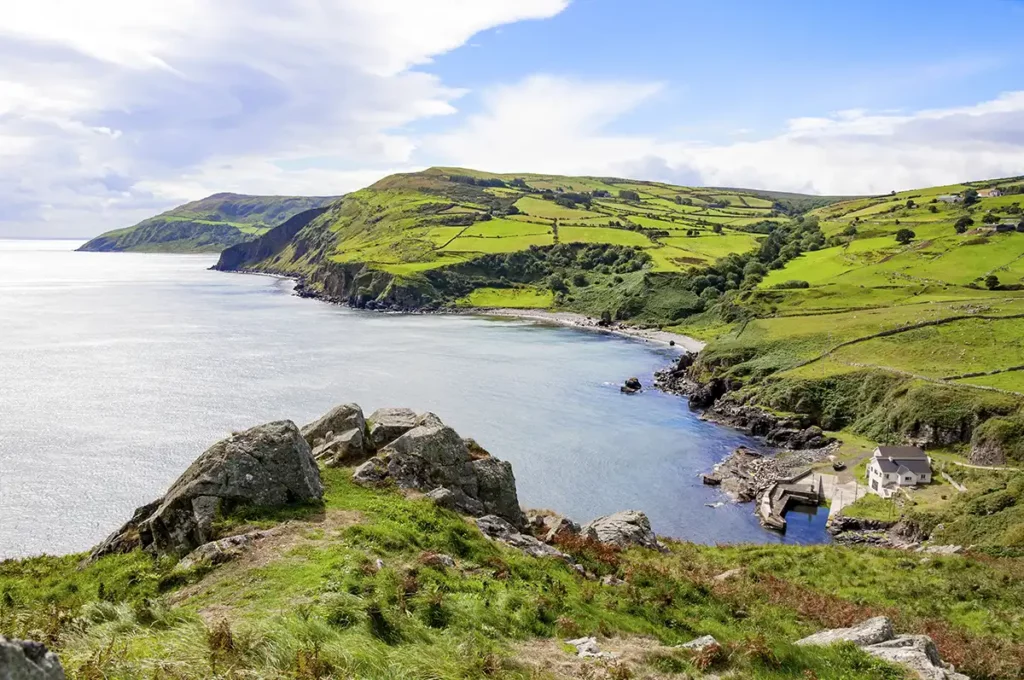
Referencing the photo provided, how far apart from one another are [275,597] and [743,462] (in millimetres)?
60873

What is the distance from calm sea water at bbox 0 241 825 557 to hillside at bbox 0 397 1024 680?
26502mm

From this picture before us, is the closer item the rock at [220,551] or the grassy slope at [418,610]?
the grassy slope at [418,610]

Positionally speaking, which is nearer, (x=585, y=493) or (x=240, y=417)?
(x=585, y=493)

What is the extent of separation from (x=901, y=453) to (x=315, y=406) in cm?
6546

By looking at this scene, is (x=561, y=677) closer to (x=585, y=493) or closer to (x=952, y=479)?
(x=585, y=493)

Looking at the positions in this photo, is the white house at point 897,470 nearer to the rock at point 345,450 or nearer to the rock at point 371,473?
the rock at point 345,450

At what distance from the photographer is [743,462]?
222 ft

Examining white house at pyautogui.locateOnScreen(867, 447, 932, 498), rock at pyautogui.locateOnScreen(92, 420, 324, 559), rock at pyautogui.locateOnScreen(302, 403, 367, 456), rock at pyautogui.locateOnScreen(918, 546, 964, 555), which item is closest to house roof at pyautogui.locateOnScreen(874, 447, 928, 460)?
white house at pyautogui.locateOnScreen(867, 447, 932, 498)

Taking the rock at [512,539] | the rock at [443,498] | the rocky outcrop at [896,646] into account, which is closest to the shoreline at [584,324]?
the rock at [512,539]

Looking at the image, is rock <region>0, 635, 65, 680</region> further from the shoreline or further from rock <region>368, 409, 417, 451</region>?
the shoreline

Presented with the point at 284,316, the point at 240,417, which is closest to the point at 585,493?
the point at 240,417

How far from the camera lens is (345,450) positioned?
95.9ft

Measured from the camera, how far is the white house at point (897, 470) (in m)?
53.4

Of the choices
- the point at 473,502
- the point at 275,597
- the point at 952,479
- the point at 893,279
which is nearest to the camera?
the point at 275,597
